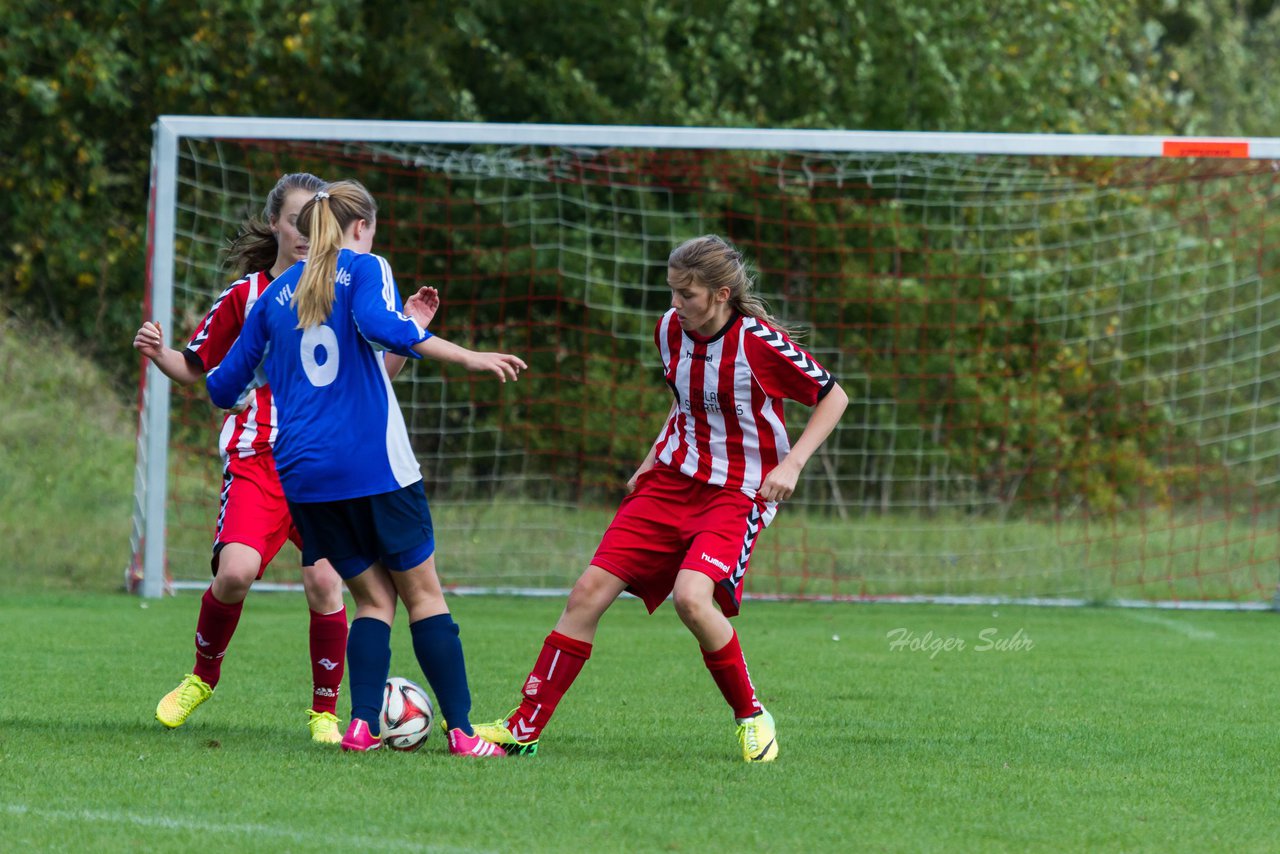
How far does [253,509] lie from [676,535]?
4.57 feet

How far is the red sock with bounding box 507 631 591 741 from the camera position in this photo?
459 centimetres

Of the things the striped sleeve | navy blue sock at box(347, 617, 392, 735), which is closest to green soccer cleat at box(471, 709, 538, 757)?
navy blue sock at box(347, 617, 392, 735)

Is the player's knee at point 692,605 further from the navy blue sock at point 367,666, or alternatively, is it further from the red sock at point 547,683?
the navy blue sock at point 367,666

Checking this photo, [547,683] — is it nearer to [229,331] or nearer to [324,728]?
[324,728]

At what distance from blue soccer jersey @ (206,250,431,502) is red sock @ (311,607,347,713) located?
65cm

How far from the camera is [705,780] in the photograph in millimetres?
4160

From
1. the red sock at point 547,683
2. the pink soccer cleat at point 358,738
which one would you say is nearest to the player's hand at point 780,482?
the red sock at point 547,683

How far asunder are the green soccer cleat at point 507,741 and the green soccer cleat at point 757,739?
0.60 meters

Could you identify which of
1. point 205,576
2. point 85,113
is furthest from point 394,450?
point 85,113

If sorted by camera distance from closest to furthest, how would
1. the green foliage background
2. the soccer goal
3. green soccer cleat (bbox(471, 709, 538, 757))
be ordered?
green soccer cleat (bbox(471, 709, 538, 757)), the soccer goal, the green foliage background

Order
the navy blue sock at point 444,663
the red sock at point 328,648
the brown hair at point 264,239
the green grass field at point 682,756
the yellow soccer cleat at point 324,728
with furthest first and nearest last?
the brown hair at point 264,239 < the red sock at point 328,648 < the yellow soccer cleat at point 324,728 < the navy blue sock at point 444,663 < the green grass field at point 682,756

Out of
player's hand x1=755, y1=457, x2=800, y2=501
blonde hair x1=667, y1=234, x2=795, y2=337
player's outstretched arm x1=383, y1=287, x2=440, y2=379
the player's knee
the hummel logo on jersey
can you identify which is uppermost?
blonde hair x1=667, y1=234, x2=795, y2=337

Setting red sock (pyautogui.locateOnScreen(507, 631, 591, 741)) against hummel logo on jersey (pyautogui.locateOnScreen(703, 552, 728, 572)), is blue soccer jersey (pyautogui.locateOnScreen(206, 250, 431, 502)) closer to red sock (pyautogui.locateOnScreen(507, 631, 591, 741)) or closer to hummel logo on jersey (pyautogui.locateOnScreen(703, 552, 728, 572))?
red sock (pyautogui.locateOnScreen(507, 631, 591, 741))

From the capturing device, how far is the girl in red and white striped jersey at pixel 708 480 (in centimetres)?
461
